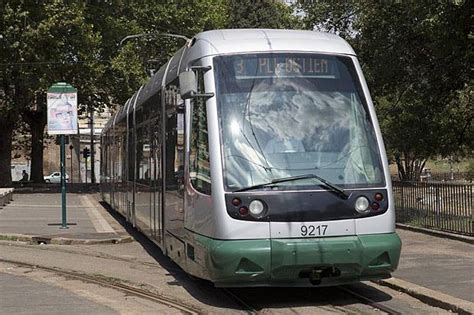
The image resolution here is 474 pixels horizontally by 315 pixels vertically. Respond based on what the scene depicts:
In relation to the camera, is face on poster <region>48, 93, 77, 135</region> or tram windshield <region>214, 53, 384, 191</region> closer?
tram windshield <region>214, 53, 384, 191</region>

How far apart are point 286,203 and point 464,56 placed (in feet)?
40.1

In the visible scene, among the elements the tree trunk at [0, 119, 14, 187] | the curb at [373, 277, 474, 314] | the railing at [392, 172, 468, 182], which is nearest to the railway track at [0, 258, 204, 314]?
the curb at [373, 277, 474, 314]

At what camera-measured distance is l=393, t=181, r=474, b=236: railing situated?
14.2 meters

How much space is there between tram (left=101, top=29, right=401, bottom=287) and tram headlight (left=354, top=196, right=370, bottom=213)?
15 millimetres

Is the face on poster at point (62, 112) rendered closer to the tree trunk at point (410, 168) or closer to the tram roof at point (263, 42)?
the tram roof at point (263, 42)

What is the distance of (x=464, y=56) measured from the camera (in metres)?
17.9

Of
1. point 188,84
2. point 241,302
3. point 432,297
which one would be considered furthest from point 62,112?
point 432,297

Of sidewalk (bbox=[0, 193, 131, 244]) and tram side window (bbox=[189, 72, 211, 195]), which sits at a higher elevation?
tram side window (bbox=[189, 72, 211, 195])

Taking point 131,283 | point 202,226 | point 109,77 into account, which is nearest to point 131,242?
point 131,283

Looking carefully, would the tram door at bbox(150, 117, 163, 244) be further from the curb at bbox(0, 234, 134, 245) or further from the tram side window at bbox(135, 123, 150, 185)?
the curb at bbox(0, 234, 134, 245)

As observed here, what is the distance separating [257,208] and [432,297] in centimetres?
251

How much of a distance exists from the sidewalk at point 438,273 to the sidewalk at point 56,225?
6548mm

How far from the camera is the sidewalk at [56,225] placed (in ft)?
49.5

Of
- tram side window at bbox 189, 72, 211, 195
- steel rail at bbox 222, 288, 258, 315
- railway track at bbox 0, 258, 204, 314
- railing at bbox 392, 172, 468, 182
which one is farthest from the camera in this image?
railing at bbox 392, 172, 468, 182
